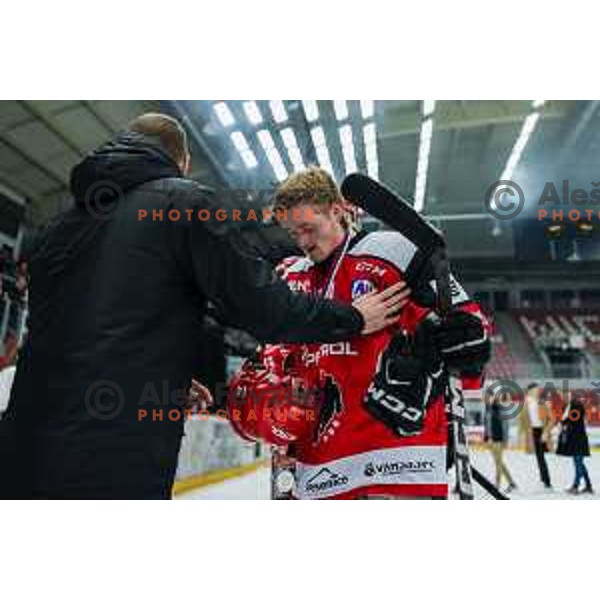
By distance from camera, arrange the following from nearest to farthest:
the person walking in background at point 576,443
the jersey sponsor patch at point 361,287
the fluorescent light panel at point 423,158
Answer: the jersey sponsor patch at point 361,287
the fluorescent light panel at point 423,158
the person walking in background at point 576,443

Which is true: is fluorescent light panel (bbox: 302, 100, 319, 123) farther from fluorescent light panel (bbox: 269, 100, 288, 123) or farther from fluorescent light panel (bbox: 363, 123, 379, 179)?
fluorescent light panel (bbox: 363, 123, 379, 179)

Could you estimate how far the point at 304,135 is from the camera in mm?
2527

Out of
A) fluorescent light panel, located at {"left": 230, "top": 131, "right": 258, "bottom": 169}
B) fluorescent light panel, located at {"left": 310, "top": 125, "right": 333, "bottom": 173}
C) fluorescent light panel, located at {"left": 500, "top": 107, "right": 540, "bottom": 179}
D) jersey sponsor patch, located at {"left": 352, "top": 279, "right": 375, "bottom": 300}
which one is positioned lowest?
jersey sponsor patch, located at {"left": 352, "top": 279, "right": 375, "bottom": 300}

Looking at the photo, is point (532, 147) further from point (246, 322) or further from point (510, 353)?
point (510, 353)

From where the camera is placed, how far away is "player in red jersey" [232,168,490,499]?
0.90 m

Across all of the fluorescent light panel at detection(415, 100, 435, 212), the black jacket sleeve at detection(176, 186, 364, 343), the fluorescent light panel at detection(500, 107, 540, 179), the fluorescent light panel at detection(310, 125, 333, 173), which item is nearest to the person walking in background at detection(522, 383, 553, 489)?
the fluorescent light panel at detection(500, 107, 540, 179)

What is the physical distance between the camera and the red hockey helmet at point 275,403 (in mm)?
925

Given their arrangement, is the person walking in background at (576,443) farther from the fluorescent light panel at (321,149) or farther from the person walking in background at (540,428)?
the fluorescent light panel at (321,149)

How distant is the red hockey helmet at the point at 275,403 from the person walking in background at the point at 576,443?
2.82 metres

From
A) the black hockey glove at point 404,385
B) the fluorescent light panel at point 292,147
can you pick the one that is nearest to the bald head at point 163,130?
the black hockey glove at point 404,385

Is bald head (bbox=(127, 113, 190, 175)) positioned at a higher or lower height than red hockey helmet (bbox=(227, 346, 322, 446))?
higher

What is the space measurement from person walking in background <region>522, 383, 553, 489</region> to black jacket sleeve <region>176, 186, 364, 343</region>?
11.7ft
